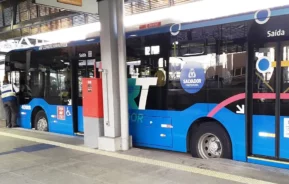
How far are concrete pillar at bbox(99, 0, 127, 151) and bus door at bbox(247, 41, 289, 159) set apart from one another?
293cm

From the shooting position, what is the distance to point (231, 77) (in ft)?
19.6

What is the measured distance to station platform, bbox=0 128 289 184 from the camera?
520cm

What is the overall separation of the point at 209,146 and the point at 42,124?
21.0 ft

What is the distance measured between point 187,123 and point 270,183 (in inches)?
87.5

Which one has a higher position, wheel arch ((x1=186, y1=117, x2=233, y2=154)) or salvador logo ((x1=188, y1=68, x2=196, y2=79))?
salvador logo ((x1=188, y1=68, x2=196, y2=79))

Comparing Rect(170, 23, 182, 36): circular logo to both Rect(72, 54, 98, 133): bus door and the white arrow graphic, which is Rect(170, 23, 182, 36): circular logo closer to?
the white arrow graphic

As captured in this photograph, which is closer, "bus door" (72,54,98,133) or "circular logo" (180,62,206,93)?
"circular logo" (180,62,206,93)

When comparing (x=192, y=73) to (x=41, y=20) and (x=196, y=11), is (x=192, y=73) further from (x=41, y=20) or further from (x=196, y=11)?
(x=41, y=20)

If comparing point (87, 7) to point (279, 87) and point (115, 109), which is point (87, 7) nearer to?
point (115, 109)

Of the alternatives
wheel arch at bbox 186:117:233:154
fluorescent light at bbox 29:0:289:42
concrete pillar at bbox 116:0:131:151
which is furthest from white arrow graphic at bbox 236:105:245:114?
concrete pillar at bbox 116:0:131:151

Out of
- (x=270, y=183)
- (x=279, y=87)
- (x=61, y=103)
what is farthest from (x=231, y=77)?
(x=61, y=103)

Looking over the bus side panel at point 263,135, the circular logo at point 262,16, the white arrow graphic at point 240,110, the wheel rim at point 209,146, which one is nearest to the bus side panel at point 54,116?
the wheel rim at point 209,146

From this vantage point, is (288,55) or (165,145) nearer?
(288,55)

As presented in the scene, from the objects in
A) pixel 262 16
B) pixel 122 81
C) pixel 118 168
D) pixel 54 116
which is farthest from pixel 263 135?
pixel 54 116
